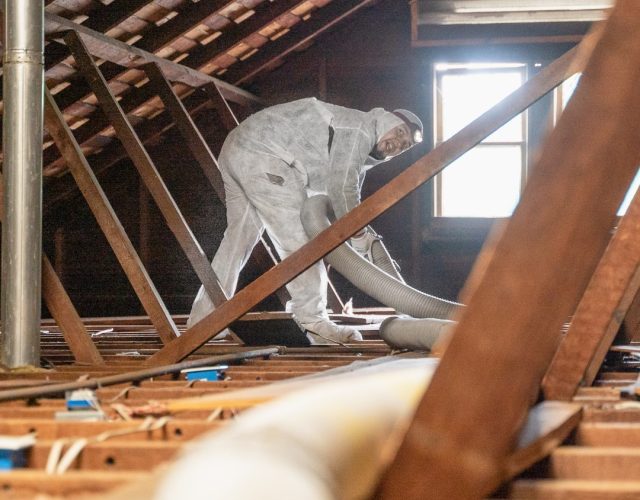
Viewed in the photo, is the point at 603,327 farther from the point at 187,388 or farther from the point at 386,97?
the point at 386,97

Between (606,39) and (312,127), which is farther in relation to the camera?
(312,127)

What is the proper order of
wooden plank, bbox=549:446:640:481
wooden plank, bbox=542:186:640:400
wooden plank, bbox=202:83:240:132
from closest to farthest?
wooden plank, bbox=549:446:640:481, wooden plank, bbox=542:186:640:400, wooden plank, bbox=202:83:240:132

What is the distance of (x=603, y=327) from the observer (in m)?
2.05

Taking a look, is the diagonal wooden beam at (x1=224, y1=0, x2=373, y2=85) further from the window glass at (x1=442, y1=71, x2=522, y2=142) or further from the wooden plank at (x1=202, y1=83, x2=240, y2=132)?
the window glass at (x1=442, y1=71, x2=522, y2=142)

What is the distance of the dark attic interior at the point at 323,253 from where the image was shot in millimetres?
949

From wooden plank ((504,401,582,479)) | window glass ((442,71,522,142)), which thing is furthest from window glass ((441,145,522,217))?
wooden plank ((504,401,582,479))

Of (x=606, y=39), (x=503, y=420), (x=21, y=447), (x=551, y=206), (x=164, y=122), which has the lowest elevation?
(x=21, y=447)

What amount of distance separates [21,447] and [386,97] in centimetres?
703

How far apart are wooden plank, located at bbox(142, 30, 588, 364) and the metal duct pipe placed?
762 millimetres

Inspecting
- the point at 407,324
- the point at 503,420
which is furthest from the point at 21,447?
the point at 407,324

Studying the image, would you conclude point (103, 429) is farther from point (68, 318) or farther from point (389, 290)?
point (389, 290)

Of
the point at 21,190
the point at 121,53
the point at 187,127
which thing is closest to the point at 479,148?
the point at 187,127

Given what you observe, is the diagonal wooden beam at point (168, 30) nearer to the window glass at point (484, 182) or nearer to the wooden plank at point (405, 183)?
the window glass at point (484, 182)

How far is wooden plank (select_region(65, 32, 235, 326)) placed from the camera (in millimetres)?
4480
